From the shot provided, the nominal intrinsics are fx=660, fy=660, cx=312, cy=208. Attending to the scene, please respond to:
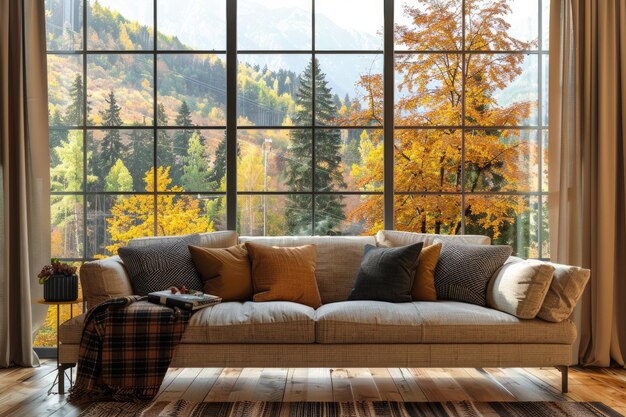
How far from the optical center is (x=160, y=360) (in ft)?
11.7

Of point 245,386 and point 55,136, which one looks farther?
point 55,136

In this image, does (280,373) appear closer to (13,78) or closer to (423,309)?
(423,309)

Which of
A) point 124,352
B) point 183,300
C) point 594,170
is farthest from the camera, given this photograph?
point 594,170

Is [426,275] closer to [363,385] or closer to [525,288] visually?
[525,288]

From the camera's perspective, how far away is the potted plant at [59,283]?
3.98 meters

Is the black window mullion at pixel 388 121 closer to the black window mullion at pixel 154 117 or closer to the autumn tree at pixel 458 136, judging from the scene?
the autumn tree at pixel 458 136

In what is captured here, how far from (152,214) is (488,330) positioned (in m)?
2.57

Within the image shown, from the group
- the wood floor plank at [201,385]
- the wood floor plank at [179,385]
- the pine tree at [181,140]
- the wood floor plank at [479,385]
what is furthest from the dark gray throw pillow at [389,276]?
the pine tree at [181,140]

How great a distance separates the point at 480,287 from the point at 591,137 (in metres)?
1.46

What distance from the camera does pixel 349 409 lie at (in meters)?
3.38

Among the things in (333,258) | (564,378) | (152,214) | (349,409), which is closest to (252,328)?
(349,409)

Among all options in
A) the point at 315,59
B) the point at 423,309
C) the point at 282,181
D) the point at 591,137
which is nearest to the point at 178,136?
the point at 282,181

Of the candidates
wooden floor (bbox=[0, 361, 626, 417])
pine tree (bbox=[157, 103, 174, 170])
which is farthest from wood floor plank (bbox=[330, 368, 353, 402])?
pine tree (bbox=[157, 103, 174, 170])

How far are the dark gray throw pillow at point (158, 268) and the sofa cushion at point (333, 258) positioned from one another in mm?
550
